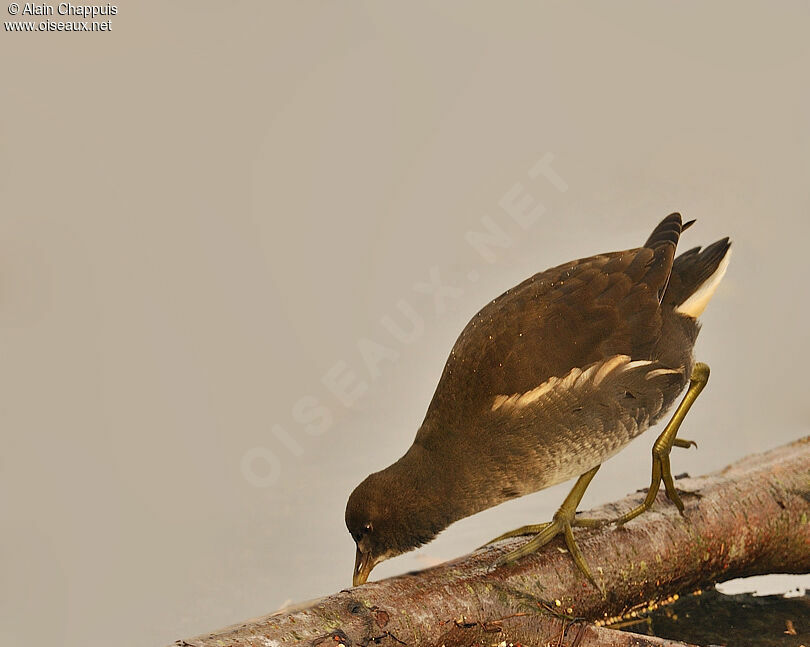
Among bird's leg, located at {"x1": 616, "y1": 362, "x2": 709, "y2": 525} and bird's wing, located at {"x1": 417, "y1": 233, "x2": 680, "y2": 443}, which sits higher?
bird's wing, located at {"x1": 417, "y1": 233, "x2": 680, "y2": 443}

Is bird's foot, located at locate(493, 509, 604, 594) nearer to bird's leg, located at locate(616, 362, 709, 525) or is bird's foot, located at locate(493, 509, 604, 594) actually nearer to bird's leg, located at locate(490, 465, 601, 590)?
bird's leg, located at locate(490, 465, 601, 590)

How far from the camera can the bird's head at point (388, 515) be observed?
2.52 metres

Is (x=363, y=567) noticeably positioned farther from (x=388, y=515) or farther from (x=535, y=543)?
(x=535, y=543)

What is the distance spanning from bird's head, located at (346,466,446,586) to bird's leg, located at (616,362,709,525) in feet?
2.35

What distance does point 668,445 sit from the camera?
289 centimetres

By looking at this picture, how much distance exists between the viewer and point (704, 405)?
166 inches

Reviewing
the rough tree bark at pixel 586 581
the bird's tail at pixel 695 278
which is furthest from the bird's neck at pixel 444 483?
the bird's tail at pixel 695 278

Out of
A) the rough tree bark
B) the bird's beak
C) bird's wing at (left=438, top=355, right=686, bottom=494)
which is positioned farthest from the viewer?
the bird's beak

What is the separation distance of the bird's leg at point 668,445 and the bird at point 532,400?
0.81 ft

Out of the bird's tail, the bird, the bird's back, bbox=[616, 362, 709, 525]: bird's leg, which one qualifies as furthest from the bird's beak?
the bird's tail

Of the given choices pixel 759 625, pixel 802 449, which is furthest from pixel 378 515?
pixel 802 449

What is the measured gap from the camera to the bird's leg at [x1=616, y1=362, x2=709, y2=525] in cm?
288

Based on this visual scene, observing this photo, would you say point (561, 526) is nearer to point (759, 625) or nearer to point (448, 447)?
point (448, 447)

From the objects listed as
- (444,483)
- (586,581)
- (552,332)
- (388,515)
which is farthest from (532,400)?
(586,581)
